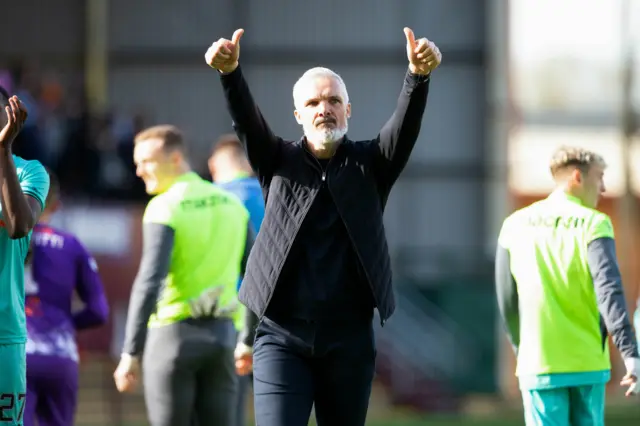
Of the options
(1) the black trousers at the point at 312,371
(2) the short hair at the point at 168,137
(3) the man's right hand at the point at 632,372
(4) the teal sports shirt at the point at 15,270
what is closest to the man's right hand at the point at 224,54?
(4) the teal sports shirt at the point at 15,270

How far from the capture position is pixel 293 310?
5.40 metres

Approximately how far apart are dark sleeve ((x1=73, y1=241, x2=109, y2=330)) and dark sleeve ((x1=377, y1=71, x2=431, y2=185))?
8.26 ft

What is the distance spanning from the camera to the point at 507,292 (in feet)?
22.8

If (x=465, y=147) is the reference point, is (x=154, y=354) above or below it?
below

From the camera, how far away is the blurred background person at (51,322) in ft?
24.1

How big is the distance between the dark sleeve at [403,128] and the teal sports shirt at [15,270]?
1285 millimetres

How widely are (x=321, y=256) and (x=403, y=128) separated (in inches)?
22.5

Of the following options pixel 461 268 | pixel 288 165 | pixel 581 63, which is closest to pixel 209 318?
pixel 288 165

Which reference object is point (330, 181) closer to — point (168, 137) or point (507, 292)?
point (507, 292)

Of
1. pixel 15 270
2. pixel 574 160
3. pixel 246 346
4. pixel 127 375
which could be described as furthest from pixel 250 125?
pixel 574 160

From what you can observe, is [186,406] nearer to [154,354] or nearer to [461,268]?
[154,354]

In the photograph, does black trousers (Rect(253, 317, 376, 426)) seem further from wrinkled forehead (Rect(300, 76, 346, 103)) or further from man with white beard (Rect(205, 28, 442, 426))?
wrinkled forehead (Rect(300, 76, 346, 103))

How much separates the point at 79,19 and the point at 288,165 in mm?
18512

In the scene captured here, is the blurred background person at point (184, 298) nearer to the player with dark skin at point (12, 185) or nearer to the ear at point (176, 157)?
the ear at point (176, 157)
